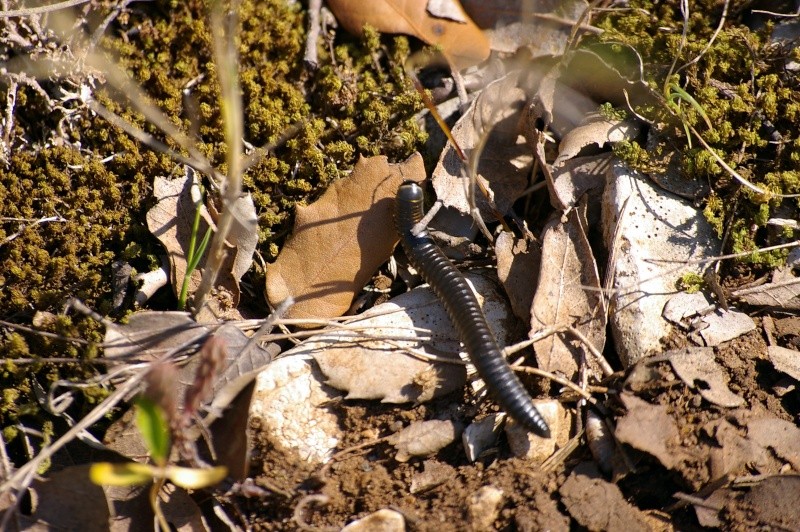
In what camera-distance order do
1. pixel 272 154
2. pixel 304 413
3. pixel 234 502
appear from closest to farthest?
1. pixel 234 502
2. pixel 304 413
3. pixel 272 154

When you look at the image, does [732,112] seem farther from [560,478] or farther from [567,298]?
[560,478]

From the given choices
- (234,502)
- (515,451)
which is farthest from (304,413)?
(515,451)

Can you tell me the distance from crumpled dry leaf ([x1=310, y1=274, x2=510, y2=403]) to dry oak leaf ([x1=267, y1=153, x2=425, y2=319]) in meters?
0.25

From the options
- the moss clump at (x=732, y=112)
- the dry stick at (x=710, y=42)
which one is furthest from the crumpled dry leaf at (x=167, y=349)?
the dry stick at (x=710, y=42)

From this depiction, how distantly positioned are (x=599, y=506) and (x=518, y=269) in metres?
1.61

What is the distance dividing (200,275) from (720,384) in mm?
3390

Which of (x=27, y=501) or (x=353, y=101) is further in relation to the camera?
(x=353, y=101)

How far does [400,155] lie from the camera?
4750 mm

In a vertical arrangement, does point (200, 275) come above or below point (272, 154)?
below

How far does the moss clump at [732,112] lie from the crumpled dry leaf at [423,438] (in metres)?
2.23

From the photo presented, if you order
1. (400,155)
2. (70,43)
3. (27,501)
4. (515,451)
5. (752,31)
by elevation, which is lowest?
(515,451)

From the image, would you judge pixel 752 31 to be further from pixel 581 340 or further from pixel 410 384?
pixel 410 384

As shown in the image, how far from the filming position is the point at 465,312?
3.98 metres

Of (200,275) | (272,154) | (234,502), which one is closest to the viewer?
(234,502)
